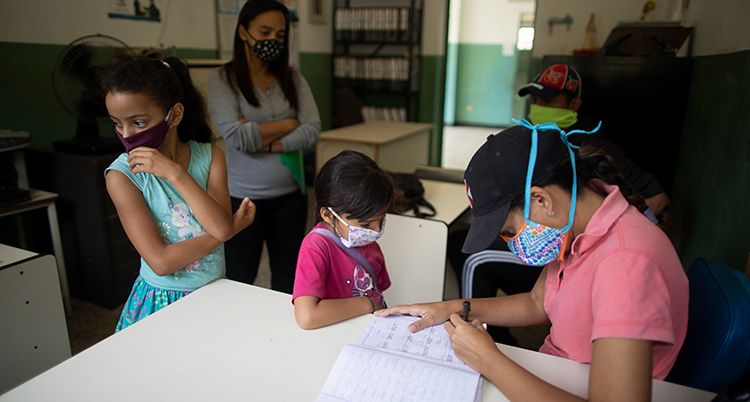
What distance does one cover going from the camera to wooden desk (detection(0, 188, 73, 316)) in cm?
212

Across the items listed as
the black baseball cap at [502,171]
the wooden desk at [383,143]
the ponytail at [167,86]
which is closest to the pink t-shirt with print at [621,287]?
the black baseball cap at [502,171]

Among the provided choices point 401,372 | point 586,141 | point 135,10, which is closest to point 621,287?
point 401,372

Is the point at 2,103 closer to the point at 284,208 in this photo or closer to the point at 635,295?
the point at 284,208

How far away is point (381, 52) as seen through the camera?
5.64 meters

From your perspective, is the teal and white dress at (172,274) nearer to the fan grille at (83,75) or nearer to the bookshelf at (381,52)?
the fan grille at (83,75)

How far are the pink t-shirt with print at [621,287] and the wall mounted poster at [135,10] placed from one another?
311 cm

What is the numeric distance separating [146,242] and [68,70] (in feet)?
4.97

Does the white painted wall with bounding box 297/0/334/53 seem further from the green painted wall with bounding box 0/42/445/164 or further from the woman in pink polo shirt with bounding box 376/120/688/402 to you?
the woman in pink polo shirt with bounding box 376/120/688/402

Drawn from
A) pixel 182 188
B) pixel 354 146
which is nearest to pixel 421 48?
pixel 354 146

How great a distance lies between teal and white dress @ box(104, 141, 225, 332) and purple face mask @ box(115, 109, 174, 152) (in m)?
0.06

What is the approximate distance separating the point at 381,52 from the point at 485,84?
4.68ft

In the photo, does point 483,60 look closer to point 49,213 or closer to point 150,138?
point 49,213

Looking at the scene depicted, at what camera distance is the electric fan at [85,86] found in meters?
2.16

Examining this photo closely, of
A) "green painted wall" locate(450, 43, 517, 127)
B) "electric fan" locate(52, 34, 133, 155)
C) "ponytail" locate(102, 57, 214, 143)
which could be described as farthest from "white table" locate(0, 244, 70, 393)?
"green painted wall" locate(450, 43, 517, 127)
